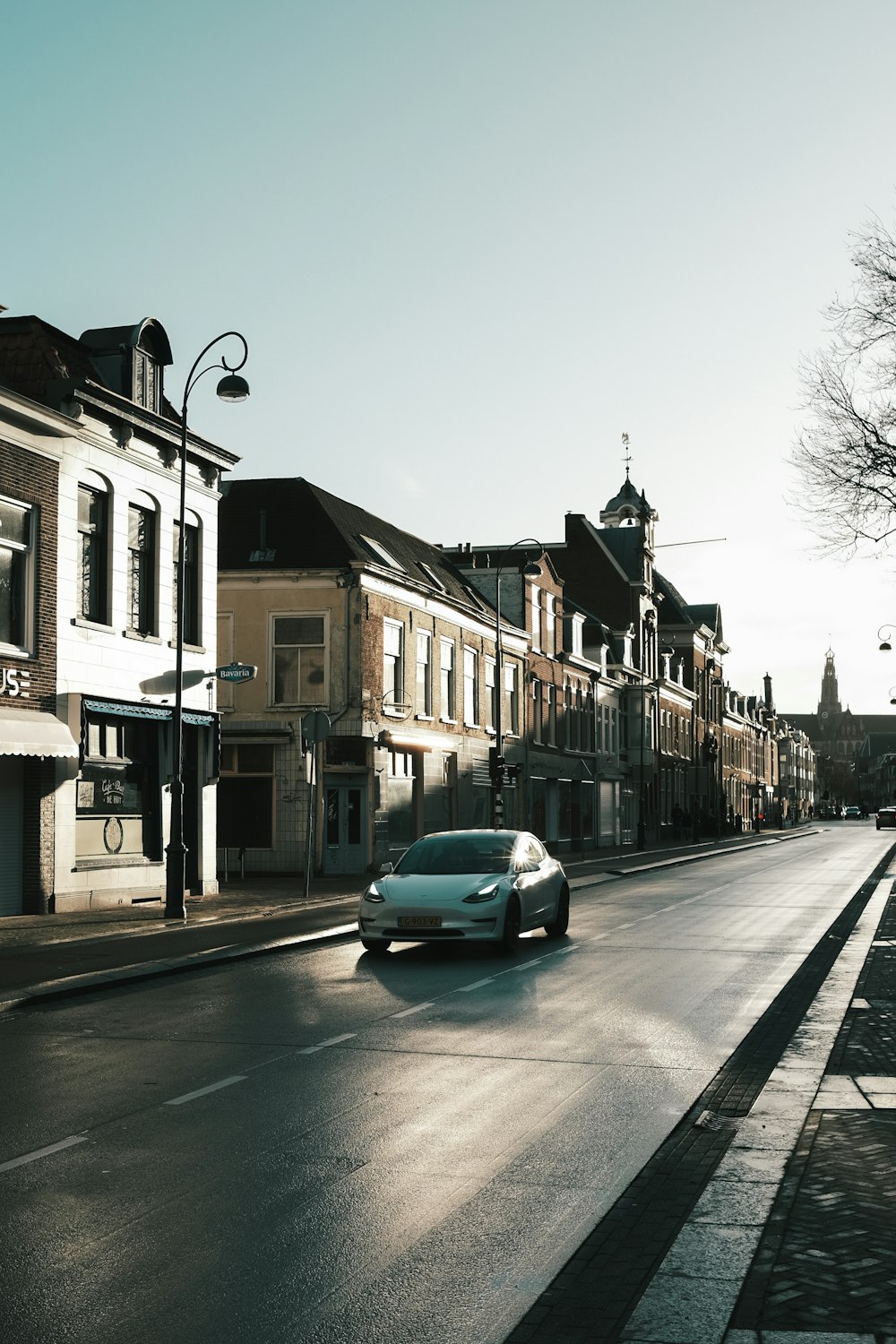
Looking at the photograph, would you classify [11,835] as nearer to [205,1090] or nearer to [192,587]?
[192,587]

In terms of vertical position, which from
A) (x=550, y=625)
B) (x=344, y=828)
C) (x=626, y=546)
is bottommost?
(x=344, y=828)

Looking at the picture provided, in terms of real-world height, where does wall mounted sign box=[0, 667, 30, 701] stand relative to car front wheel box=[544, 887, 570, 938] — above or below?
above

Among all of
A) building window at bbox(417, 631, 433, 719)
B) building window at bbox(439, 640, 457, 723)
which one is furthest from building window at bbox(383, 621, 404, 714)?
building window at bbox(439, 640, 457, 723)

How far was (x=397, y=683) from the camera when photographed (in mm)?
38906

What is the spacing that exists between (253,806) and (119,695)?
38.2 ft

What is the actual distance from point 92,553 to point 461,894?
1089 cm

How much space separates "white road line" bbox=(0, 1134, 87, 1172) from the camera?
22.9 feet

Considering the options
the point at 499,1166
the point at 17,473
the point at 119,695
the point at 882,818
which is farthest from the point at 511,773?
the point at 882,818

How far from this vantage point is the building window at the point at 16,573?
2167 centimetres

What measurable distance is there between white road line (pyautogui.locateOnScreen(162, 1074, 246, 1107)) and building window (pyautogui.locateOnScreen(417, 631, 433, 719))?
31.1 m

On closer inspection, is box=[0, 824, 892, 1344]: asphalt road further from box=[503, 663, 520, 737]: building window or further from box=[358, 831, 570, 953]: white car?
box=[503, 663, 520, 737]: building window

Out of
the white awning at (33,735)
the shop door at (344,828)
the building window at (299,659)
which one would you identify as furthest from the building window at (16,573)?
the shop door at (344,828)

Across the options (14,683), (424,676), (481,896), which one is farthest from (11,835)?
(424,676)

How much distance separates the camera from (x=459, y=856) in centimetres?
1803
